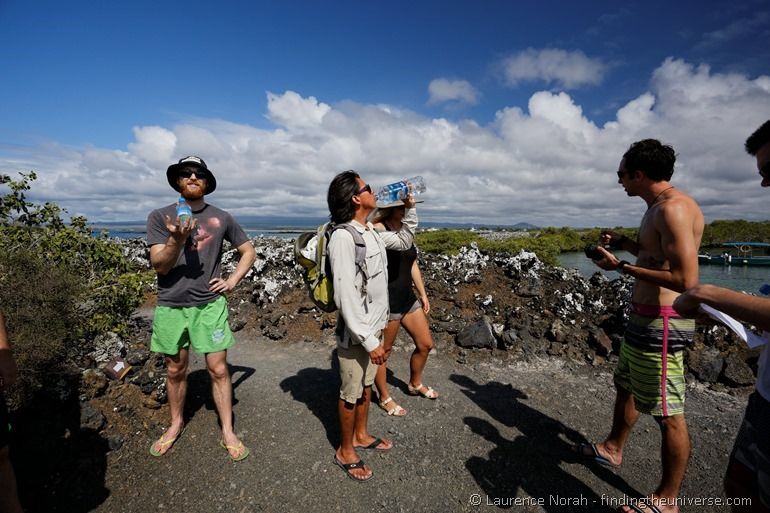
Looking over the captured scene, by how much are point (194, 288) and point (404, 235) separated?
1.94m

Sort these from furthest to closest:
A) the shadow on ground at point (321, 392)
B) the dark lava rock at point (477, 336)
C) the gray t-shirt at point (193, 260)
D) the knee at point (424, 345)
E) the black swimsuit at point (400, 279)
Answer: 1. the dark lava rock at point (477, 336)
2. the knee at point (424, 345)
3. the shadow on ground at point (321, 392)
4. the black swimsuit at point (400, 279)
5. the gray t-shirt at point (193, 260)

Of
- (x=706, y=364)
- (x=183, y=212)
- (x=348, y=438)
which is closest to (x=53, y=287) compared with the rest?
(x=183, y=212)

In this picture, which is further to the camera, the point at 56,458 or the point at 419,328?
the point at 419,328

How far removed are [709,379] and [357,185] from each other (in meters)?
5.59

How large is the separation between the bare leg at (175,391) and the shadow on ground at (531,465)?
111 inches

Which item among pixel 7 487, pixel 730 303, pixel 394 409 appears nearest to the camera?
pixel 730 303

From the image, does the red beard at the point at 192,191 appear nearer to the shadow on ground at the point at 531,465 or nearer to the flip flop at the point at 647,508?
the shadow on ground at the point at 531,465

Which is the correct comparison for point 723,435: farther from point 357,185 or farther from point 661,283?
point 357,185

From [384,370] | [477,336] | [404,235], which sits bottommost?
[477,336]

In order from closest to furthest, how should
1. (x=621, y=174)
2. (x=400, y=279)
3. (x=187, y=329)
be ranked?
1. (x=621, y=174)
2. (x=187, y=329)
3. (x=400, y=279)

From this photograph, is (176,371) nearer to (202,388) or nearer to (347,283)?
(202,388)

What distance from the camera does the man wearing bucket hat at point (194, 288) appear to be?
3125mm

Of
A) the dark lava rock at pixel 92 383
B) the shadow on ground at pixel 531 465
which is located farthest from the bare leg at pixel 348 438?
the dark lava rock at pixel 92 383

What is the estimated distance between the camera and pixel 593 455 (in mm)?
3406
